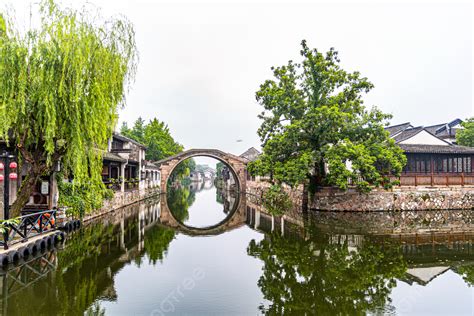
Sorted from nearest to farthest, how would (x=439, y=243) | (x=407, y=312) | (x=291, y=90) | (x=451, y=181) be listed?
(x=407, y=312) < (x=439, y=243) < (x=291, y=90) < (x=451, y=181)

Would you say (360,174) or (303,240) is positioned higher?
(360,174)

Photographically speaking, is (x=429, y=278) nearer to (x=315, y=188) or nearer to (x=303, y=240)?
(x=303, y=240)

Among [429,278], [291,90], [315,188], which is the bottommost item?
[429,278]

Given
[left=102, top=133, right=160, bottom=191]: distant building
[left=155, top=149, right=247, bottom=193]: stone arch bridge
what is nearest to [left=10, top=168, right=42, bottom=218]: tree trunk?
[left=102, top=133, right=160, bottom=191]: distant building

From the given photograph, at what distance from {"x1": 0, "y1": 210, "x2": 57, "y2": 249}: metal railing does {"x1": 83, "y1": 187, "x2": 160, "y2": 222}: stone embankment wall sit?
162 inches

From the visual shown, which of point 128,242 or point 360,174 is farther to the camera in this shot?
point 360,174

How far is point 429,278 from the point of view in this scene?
289 inches

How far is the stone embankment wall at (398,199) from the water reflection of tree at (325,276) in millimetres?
8591

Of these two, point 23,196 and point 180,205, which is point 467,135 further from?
point 23,196

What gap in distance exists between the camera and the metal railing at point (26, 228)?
26.3 feet

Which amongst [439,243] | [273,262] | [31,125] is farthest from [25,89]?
[439,243]

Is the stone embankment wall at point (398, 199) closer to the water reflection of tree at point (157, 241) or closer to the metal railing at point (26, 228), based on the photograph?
the water reflection of tree at point (157, 241)

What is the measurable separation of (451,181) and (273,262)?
55.5 ft

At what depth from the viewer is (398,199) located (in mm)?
18969
